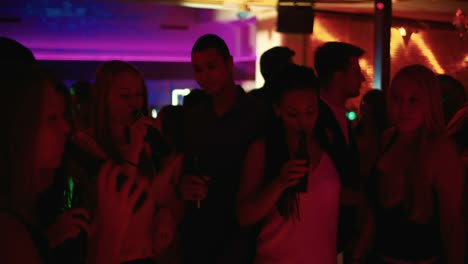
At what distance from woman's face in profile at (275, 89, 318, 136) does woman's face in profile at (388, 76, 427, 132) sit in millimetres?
499

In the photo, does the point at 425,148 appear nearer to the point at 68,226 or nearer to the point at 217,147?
the point at 217,147

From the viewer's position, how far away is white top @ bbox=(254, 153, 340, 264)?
1.90m

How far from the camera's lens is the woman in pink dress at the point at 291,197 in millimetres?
1896

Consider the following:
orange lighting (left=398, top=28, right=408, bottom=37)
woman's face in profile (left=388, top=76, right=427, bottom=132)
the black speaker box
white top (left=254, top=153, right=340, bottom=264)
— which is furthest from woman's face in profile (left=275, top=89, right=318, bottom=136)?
orange lighting (left=398, top=28, right=408, bottom=37)

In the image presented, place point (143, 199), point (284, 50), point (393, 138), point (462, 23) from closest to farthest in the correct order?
point (143, 199), point (393, 138), point (284, 50), point (462, 23)

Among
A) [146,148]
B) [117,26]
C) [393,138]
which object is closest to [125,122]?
[146,148]

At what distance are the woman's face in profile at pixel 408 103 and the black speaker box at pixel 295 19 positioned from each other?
17.7 ft

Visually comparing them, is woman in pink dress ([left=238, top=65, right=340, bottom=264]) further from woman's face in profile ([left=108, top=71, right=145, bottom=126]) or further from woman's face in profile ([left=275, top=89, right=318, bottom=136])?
woman's face in profile ([left=108, top=71, right=145, bottom=126])

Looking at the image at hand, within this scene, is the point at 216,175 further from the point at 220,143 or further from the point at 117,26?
the point at 117,26

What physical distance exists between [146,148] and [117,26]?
695 cm

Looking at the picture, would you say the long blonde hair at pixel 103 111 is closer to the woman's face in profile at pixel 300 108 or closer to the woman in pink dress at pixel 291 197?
the woman in pink dress at pixel 291 197

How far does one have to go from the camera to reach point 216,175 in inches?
99.3

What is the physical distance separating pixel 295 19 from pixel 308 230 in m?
6.00

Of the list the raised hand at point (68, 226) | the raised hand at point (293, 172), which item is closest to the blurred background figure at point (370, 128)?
the raised hand at point (293, 172)
